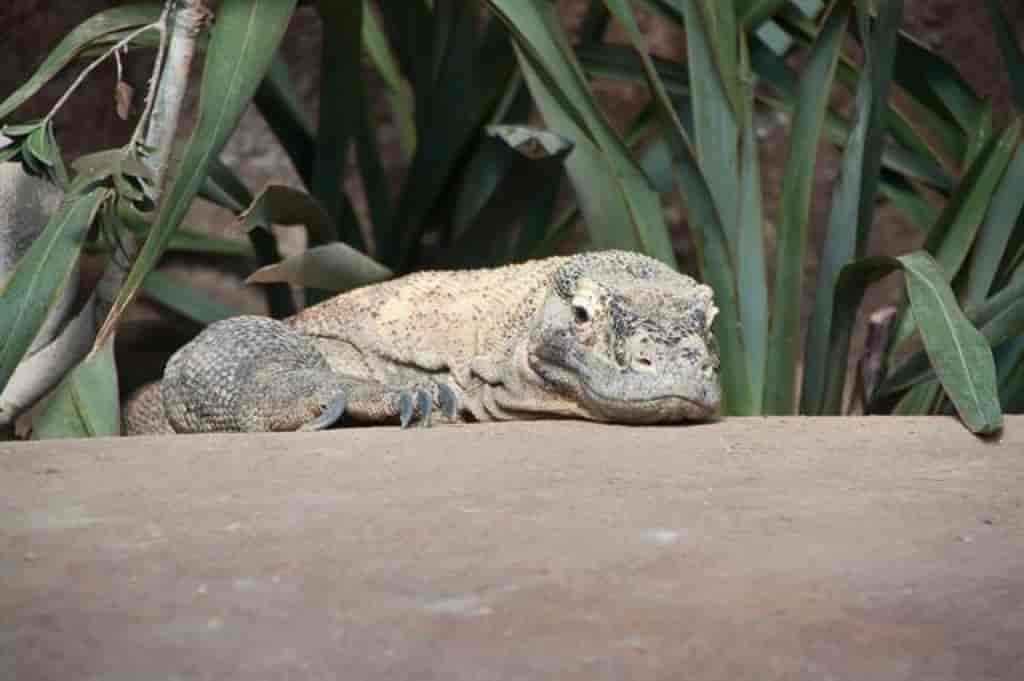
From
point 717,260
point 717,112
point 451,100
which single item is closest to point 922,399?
point 717,260

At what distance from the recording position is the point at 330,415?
9.39ft

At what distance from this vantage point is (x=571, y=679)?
162cm

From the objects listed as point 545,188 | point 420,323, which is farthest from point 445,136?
point 420,323

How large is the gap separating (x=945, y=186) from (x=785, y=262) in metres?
0.67

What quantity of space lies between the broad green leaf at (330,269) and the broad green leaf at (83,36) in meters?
0.52

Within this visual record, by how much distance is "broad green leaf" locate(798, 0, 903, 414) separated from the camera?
11.0 ft

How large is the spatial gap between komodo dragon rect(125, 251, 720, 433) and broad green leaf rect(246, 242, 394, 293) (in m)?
0.04

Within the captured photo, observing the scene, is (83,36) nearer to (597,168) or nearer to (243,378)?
(243,378)

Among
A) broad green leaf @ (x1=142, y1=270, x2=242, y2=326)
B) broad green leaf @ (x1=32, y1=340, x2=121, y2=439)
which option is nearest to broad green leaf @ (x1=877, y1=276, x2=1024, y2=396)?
broad green leaf @ (x1=32, y1=340, x2=121, y2=439)

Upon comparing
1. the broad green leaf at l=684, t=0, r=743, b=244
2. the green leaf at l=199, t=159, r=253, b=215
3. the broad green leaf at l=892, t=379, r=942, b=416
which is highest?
the broad green leaf at l=684, t=0, r=743, b=244

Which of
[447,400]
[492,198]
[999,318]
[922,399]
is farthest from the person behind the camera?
[492,198]

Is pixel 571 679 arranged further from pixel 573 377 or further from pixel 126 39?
pixel 126 39

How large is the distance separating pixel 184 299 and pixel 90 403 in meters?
1.77

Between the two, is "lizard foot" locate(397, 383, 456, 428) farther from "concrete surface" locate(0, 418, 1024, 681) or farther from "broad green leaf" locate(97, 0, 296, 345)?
"broad green leaf" locate(97, 0, 296, 345)
